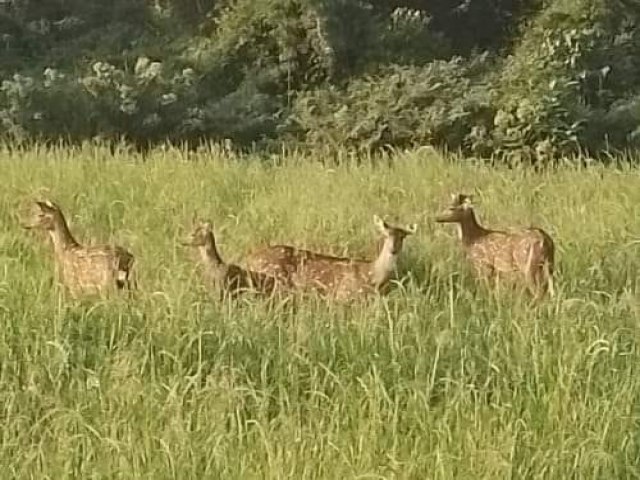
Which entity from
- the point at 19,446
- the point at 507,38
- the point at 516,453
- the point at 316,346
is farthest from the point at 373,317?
the point at 507,38

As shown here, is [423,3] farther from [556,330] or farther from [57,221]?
[556,330]

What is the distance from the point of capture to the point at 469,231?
6223mm

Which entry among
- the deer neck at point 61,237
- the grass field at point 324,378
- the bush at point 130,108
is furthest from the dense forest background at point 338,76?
the grass field at point 324,378

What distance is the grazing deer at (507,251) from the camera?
561cm

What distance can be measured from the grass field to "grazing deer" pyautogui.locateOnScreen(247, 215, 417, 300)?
143mm

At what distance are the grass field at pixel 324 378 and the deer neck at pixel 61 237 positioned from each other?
0.45 feet

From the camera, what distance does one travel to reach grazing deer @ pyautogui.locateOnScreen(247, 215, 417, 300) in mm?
5492

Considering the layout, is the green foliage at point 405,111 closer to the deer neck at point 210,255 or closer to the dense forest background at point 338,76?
the dense forest background at point 338,76

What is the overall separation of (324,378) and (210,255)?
1464mm

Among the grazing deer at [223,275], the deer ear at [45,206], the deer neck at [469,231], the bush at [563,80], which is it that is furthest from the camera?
the bush at [563,80]

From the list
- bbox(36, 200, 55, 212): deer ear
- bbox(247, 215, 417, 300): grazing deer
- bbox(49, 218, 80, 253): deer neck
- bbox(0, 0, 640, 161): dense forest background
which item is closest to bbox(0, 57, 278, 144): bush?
bbox(0, 0, 640, 161): dense forest background

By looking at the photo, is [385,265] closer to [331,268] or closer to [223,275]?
[331,268]

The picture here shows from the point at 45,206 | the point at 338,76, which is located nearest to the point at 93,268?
the point at 45,206

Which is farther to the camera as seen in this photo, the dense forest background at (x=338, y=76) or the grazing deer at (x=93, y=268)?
the dense forest background at (x=338, y=76)
